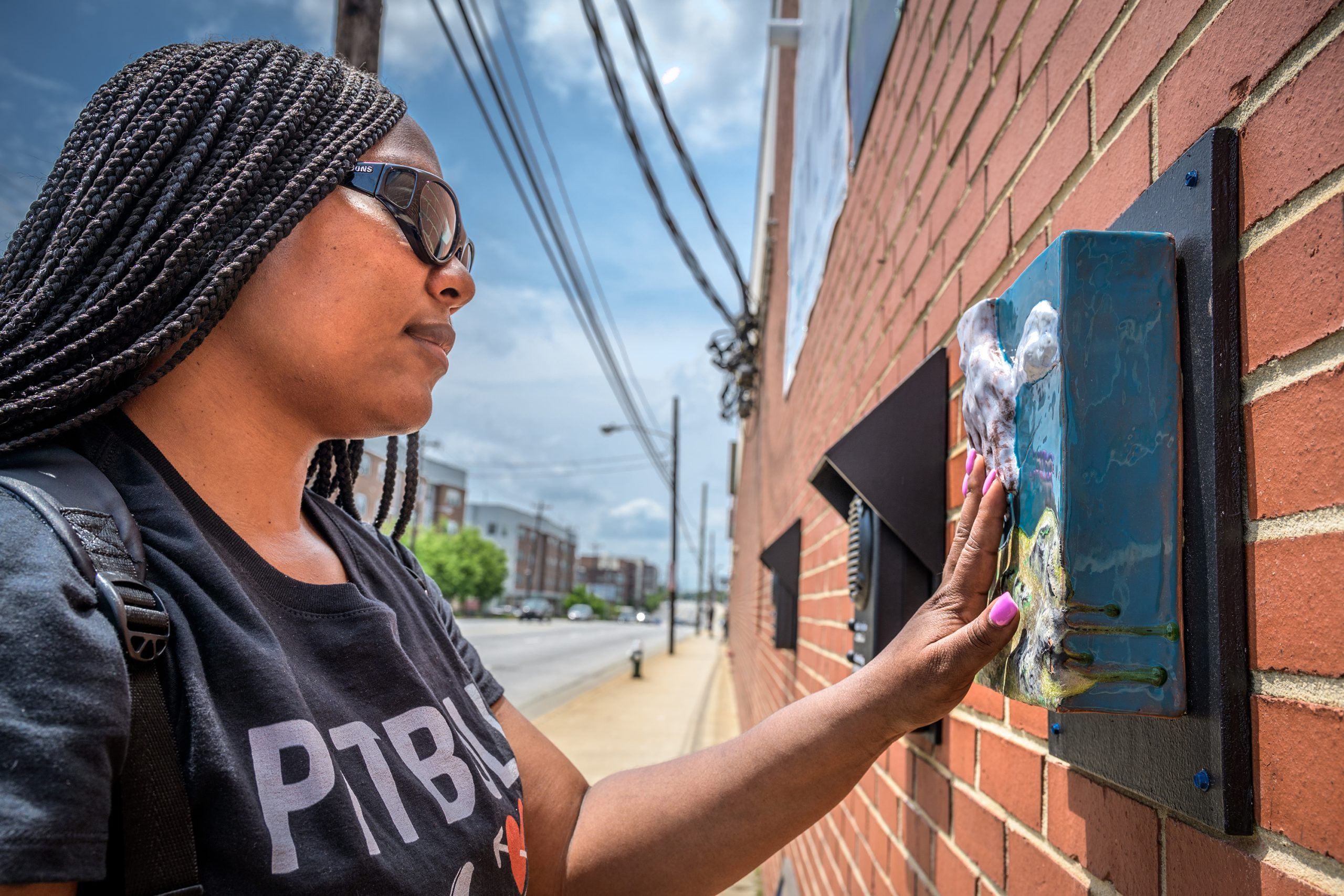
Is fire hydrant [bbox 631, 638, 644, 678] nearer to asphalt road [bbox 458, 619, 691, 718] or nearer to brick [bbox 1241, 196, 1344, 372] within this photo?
asphalt road [bbox 458, 619, 691, 718]

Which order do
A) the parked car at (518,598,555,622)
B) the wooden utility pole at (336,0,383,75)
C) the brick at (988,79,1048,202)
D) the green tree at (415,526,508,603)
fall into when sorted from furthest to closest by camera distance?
the green tree at (415,526,508,603) < the parked car at (518,598,555,622) < the wooden utility pole at (336,0,383,75) < the brick at (988,79,1048,202)

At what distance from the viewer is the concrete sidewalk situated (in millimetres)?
8797

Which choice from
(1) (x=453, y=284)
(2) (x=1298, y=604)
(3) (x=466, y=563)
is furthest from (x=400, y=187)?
(3) (x=466, y=563)

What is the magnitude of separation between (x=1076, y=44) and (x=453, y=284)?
3.20ft

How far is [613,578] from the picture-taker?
404 feet

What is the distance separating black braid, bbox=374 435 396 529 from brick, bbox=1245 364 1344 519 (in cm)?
174

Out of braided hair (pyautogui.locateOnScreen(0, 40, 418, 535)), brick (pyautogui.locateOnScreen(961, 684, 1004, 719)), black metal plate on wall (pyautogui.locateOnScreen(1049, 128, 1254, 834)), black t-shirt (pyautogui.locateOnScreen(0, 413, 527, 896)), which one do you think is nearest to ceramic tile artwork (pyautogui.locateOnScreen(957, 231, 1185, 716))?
black metal plate on wall (pyautogui.locateOnScreen(1049, 128, 1254, 834))

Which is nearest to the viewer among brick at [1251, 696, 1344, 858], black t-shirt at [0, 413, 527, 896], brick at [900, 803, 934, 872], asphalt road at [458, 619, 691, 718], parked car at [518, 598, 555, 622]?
brick at [1251, 696, 1344, 858]

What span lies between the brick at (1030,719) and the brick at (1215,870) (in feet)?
0.98

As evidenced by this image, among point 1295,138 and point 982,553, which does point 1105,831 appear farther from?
point 1295,138

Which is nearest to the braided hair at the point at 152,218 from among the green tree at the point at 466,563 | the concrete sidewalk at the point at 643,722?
the concrete sidewalk at the point at 643,722

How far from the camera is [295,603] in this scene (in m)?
1.18

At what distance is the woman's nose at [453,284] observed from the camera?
140 cm

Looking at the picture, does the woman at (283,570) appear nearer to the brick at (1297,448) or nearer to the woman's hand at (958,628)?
the woman's hand at (958,628)
